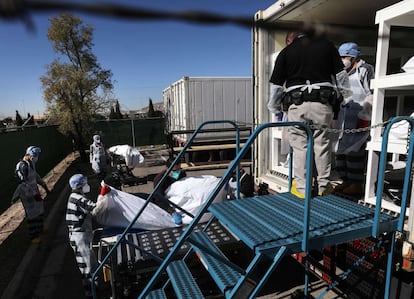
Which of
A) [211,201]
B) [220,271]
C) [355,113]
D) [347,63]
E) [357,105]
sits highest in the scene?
[347,63]

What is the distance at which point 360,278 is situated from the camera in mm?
→ 2527

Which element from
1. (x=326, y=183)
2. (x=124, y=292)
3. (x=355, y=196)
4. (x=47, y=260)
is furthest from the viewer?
(x=47, y=260)

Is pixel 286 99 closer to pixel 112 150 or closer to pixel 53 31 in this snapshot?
pixel 112 150

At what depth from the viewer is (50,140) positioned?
11586 mm

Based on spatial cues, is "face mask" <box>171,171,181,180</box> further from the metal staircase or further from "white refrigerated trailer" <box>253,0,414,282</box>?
the metal staircase

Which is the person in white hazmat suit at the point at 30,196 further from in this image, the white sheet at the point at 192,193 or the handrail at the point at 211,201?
the handrail at the point at 211,201

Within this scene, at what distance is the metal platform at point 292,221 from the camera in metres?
1.82

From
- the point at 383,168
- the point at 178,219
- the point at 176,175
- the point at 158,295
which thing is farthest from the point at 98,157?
the point at 383,168

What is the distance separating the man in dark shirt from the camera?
2488 millimetres

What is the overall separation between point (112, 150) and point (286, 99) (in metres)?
8.33

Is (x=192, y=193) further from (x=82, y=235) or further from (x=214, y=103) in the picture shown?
(x=214, y=103)

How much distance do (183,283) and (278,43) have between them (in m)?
3.58

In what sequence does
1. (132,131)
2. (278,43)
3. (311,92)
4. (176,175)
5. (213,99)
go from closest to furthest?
(311,92) < (278,43) < (176,175) < (213,99) < (132,131)

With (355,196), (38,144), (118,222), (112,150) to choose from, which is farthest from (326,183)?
(38,144)
